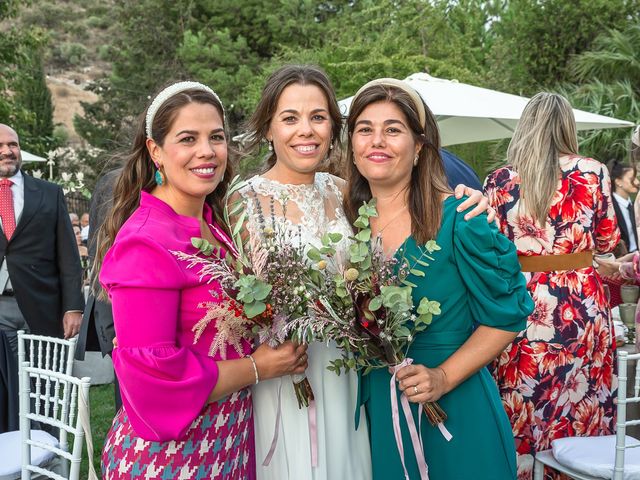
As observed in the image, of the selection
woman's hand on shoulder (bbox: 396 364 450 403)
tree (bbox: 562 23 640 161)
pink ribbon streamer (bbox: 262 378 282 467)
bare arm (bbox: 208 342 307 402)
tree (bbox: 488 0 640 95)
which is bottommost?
pink ribbon streamer (bbox: 262 378 282 467)

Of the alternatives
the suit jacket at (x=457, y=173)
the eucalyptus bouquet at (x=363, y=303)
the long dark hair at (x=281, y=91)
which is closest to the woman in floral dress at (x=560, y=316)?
the suit jacket at (x=457, y=173)

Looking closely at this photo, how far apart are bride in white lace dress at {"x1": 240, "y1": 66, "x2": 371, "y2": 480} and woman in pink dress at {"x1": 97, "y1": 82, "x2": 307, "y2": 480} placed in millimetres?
133

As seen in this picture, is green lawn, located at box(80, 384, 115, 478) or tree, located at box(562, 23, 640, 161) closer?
green lawn, located at box(80, 384, 115, 478)

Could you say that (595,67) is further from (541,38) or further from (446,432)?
(446,432)

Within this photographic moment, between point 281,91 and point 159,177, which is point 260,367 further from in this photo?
point 281,91

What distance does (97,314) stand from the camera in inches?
172

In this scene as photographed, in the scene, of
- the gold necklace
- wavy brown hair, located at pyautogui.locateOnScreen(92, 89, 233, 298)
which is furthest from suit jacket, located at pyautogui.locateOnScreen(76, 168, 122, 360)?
the gold necklace

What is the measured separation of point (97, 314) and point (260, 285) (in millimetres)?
2452

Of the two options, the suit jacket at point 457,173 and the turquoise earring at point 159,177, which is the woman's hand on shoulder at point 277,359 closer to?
the turquoise earring at point 159,177

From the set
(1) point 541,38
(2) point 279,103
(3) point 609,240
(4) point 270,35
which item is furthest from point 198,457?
(4) point 270,35

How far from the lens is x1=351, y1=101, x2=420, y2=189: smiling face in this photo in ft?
8.77

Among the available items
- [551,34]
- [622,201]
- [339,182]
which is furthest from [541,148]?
[551,34]

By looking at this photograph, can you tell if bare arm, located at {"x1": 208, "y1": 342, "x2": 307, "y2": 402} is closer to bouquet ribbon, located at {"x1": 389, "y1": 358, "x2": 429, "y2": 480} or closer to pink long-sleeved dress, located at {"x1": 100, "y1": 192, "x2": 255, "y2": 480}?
pink long-sleeved dress, located at {"x1": 100, "y1": 192, "x2": 255, "y2": 480}

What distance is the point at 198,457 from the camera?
2322 millimetres
